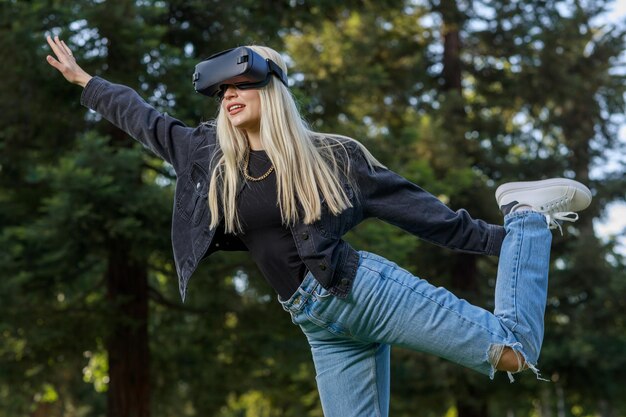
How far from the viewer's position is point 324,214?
3.27 metres

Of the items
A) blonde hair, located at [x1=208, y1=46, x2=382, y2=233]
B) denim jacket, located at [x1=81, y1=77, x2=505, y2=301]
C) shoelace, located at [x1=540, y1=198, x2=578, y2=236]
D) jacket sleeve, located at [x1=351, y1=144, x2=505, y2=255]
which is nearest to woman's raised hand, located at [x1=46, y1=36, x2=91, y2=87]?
denim jacket, located at [x1=81, y1=77, x2=505, y2=301]

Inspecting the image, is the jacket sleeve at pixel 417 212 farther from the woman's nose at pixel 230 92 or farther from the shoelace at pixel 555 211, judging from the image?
the woman's nose at pixel 230 92

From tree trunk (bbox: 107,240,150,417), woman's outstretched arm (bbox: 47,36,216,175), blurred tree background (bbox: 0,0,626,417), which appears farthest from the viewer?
tree trunk (bbox: 107,240,150,417)

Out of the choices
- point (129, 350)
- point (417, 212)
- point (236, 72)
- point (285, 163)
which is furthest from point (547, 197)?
point (129, 350)

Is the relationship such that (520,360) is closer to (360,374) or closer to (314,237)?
(360,374)

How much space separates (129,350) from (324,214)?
27.2 feet

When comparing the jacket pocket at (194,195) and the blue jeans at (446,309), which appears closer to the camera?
the blue jeans at (446,309)

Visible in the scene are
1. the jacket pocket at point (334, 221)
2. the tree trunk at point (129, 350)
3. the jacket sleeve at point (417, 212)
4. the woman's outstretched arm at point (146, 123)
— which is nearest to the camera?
the jacket pocket at point (334, 221)

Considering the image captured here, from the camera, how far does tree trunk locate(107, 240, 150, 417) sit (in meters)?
10.9

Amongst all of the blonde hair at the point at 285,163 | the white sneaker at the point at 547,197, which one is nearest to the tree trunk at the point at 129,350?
the blonde hair at the point at 285,163

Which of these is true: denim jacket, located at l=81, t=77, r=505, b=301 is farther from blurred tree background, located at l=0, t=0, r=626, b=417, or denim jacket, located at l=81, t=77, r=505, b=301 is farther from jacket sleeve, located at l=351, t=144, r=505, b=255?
blurred tree background, located at l=0, t=0, r=626, b=417

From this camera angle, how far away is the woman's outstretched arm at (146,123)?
3527 millimetres

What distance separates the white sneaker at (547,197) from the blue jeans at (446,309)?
0.22ft

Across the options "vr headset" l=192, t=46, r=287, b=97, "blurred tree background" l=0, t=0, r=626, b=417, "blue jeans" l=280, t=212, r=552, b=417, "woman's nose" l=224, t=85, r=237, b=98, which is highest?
"vr headset" l=192, t=46, r=287, b=97
